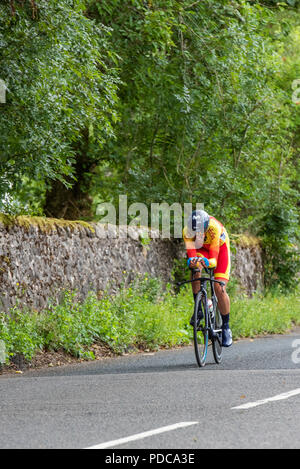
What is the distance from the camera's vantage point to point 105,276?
48.8ft

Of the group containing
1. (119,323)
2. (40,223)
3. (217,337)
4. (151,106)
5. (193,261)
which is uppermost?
(151,106)

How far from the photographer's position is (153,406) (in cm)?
725

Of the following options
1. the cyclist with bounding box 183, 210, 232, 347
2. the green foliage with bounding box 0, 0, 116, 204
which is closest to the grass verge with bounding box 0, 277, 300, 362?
the green foliage with bounding box 0, 0, 116, 204

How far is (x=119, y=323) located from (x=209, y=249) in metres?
3.08

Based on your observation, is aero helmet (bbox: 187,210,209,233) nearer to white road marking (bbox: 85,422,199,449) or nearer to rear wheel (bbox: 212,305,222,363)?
rear wheel (bbox: 212,305,222,363)

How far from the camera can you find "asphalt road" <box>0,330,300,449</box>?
575cm

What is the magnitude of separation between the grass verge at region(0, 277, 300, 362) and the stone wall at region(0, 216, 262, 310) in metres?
0.28

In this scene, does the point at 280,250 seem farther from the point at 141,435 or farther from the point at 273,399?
the point at 141,435

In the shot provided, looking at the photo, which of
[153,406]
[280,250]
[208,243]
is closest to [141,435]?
[153,406]

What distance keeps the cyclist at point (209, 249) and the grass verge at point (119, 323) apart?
6.86ft

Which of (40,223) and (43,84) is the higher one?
(43,84)

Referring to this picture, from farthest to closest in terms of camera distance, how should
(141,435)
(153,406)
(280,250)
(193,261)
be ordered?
(280,250)
(193,261)
(153,406)
(141,435)

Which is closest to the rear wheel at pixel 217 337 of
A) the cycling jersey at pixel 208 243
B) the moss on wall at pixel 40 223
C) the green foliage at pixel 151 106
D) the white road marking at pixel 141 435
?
the cycling jersey at pixel 208 243

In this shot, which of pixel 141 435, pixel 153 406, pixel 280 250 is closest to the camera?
pixel 141 435
